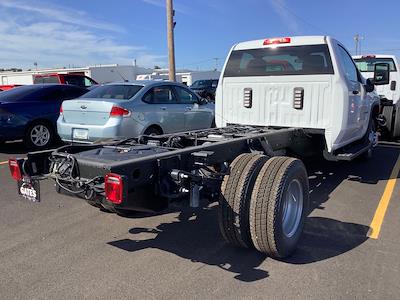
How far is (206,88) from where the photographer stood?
26.6 metres

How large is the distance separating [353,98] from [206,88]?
67.6ft

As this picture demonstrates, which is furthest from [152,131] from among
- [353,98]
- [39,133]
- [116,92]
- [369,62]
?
[369,62]

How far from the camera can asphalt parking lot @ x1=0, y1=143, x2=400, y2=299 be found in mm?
3303

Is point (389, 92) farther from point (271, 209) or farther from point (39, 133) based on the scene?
point (39, 133)

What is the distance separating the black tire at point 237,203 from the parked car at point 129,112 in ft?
13.3

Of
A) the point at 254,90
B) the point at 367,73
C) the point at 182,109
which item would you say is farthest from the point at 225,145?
the point at 367,73

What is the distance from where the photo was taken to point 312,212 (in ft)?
17.1

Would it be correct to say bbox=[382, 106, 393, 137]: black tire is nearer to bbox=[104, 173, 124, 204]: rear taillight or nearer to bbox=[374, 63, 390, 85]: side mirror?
bbox=[374, 63, 390, 85]: side mirror

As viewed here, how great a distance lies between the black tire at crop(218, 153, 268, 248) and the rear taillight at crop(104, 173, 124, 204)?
102 centimetres

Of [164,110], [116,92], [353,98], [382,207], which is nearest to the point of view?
[382,207]

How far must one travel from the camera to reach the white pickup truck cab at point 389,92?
10414mm

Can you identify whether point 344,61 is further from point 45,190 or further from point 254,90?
point 45,190

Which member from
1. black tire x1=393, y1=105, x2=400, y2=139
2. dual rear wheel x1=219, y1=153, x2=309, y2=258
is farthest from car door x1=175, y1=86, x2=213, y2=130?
dual rear wheel x1=219, y1=153, x2=309, y2=258

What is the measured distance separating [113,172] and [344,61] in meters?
4.69
